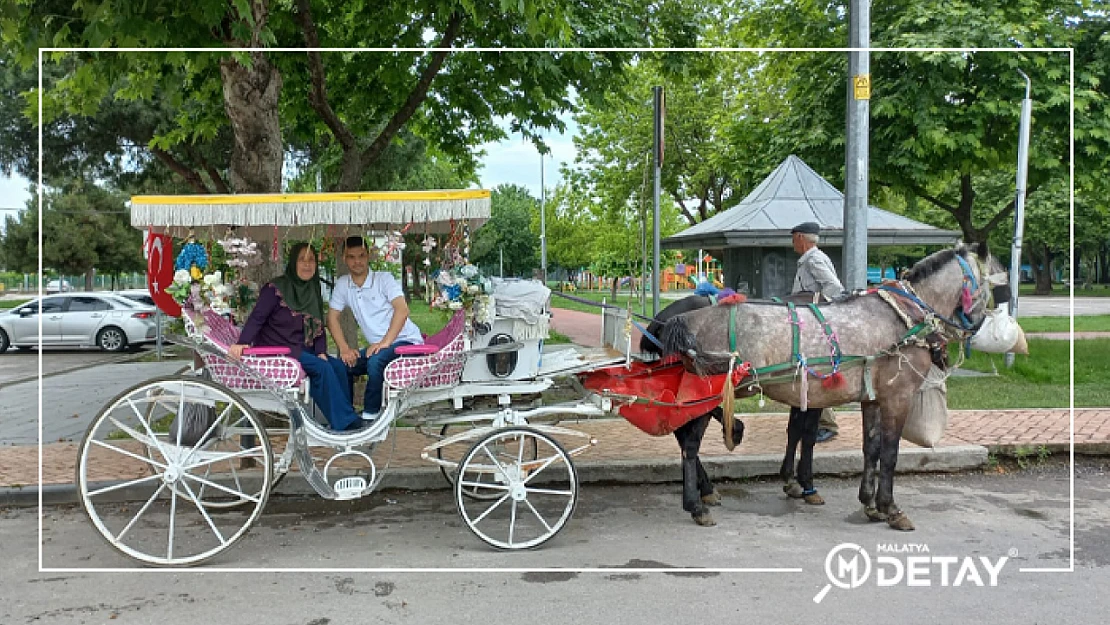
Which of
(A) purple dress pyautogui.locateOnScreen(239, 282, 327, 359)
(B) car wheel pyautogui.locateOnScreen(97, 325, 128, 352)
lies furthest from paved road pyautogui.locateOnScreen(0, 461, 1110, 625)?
(B) car wheel pyautogui.locateOnScreen(97, 325, 128, 352)

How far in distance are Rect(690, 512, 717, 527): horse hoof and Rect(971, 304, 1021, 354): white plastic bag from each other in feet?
7.28

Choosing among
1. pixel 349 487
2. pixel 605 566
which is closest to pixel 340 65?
pixel 349 487

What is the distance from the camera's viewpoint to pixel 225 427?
18.0 feet

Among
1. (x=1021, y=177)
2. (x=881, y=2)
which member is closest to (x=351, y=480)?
(x=1021, y=177)

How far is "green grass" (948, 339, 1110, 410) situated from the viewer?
9.68m

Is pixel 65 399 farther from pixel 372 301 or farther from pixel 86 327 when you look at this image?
pixel 86 327

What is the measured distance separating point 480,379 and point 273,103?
3.97 metres

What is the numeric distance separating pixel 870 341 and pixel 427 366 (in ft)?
9.84

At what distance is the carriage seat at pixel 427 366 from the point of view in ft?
17.3

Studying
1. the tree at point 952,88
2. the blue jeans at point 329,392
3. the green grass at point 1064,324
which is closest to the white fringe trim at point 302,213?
the blue jeans at point 329,392

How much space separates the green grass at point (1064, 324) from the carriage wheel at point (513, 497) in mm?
17325

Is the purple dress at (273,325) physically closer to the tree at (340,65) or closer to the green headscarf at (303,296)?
the green headscarf at (303,296)

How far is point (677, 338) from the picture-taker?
553 cm

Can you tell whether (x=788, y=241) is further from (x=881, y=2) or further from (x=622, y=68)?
(x=881, y=2)
